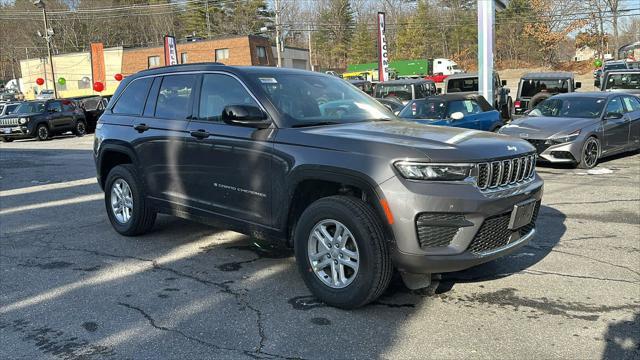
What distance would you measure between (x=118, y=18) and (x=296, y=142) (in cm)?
9384

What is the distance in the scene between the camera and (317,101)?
4.79 m

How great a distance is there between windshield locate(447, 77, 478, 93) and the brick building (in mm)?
37590

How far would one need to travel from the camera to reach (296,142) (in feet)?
13.7

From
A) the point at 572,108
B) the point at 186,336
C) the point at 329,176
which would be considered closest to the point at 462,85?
the point at 572,108

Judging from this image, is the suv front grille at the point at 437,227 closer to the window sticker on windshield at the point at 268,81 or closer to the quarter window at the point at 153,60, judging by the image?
the window sticker on windshield at the point at 268,81

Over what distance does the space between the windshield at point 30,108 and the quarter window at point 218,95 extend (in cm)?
2048

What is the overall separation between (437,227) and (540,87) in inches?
649

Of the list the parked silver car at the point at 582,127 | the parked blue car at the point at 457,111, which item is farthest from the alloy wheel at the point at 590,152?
the parked blue car at the point at 457,111

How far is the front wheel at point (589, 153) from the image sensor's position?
10250 mm

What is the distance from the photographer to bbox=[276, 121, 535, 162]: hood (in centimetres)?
365

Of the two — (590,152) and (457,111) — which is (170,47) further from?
(590,152)

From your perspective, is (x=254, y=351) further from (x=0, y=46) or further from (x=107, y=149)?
(x=0, y=46)

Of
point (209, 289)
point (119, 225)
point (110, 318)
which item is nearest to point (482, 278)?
point (209, 289)

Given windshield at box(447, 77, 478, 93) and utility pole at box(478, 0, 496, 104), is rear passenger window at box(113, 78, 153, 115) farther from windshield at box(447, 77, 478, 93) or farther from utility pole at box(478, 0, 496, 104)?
windshield at box(447, 77, 478, 93)
